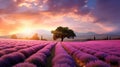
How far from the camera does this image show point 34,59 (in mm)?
11273

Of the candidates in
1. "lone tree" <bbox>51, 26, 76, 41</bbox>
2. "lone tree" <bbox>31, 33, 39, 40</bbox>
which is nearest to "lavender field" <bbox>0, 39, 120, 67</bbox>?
"lone tree" <bbox>51, 26, 76, 41</bbox>

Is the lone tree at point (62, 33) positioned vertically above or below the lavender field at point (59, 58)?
above

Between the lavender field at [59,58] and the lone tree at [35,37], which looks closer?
the lavender field at [59,58]

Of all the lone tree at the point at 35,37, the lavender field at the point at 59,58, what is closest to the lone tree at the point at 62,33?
the lone tree at the point at 35,37

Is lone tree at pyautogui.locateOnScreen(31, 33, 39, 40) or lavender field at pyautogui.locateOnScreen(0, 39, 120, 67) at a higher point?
lone tree at pyautogui.locateOnScreen(31, 33, 39, 40)

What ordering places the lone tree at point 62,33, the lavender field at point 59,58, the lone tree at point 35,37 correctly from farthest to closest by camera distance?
the lone tree at point 35,37
the lone tree at point 62,33
the lavender field at point 59,58

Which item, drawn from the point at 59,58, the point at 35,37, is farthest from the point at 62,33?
the point at 59,58

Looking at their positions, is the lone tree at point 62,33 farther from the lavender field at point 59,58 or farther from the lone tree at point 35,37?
the lavender field at point 59,58

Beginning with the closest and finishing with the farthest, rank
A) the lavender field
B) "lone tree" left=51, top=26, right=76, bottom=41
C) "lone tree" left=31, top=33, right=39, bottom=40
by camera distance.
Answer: the lavender field
"lone tree" left=51, top=26, right=76, bottom=41
"lone tree" left=31, top=33, right=39, bottom=40

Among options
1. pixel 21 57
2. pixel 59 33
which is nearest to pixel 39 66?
pixel 21 57

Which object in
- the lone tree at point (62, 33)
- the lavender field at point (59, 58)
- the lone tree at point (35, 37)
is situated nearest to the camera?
the lavender field at point (59, 58)

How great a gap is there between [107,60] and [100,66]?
4.29m

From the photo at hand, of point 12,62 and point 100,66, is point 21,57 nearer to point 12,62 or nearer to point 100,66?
point 12,62

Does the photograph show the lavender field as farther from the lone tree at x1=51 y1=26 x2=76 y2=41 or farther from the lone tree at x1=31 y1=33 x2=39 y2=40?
the lone tree at x1=31 y1=33 x2=39 y2=40
